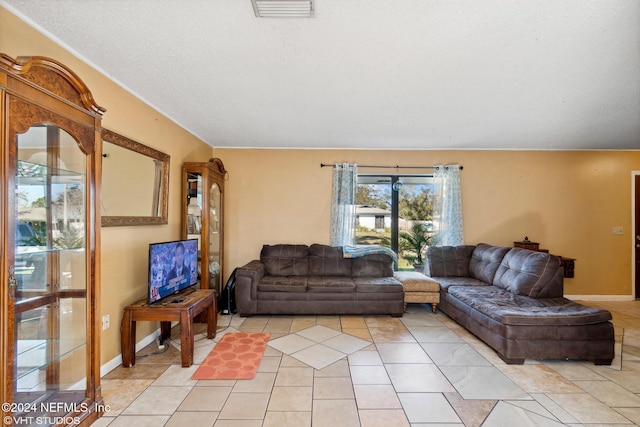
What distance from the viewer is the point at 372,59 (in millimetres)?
2078

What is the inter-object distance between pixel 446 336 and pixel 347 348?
3.98 feet

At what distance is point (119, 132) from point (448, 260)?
14.9 feet

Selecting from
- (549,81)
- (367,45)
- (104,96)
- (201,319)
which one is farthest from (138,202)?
(549,81)

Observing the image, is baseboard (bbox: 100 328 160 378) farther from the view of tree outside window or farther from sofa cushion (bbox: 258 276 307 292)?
the view of tree outside window

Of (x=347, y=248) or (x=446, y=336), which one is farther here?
(x=347, y=248)

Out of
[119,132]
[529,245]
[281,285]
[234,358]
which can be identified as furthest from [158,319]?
[529,245]

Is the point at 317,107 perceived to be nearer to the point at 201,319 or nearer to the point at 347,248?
the point at 347,248

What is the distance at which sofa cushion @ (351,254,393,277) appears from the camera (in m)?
4.25

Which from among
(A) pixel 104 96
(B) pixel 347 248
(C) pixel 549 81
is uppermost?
(C) pixel 549 81

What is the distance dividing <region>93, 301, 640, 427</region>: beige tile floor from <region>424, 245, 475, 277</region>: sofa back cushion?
1326 mm

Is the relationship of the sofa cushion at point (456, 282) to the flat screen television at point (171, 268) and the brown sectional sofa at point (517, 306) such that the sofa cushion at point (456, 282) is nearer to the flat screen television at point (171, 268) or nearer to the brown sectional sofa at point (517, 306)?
the brown sectional sofa at point (517, 306)

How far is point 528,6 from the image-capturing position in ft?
5.12

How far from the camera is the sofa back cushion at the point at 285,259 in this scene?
427 cm

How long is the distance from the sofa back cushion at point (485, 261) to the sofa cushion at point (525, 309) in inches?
14.9
